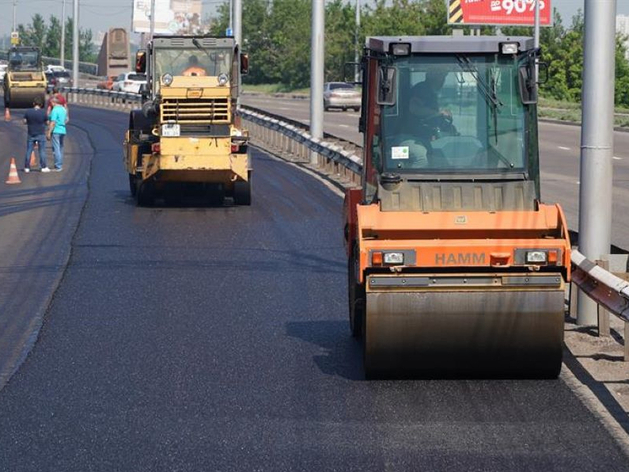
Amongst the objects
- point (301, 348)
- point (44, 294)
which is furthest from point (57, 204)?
point (301, 348)

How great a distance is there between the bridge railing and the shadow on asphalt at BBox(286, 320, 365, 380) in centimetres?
191

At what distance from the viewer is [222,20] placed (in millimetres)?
123562

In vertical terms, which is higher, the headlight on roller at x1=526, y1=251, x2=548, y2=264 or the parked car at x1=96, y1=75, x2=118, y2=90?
the parked car at x1=96, y1=75, x2=118, y2=90

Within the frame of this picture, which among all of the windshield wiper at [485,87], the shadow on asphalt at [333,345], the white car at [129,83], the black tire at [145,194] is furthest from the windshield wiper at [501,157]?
the white car at [129,83]

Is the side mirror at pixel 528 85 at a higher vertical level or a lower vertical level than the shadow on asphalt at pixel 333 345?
higher

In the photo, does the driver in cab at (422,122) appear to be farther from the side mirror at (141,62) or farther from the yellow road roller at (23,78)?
the yellow road roller at (23,78)

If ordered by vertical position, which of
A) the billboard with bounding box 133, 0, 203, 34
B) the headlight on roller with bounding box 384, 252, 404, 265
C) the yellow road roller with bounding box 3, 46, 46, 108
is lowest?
the headlight on roller with bounding box 384, 252, 404, 265

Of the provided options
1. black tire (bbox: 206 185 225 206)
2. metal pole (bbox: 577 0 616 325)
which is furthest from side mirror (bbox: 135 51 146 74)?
metal pole (bbox: 577 0 616 325)

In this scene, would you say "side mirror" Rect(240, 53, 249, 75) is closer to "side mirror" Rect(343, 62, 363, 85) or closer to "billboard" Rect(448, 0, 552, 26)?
"side mirror" Rect(343, 62, 363, 85)

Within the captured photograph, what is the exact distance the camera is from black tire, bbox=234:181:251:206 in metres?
22.9

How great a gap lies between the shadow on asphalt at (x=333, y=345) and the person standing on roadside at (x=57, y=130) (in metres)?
19.5

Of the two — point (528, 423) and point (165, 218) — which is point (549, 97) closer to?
point (165, 218)

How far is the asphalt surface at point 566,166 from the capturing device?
21906mm

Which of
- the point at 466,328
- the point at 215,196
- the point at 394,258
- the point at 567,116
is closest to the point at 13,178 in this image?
the point at 215,196
